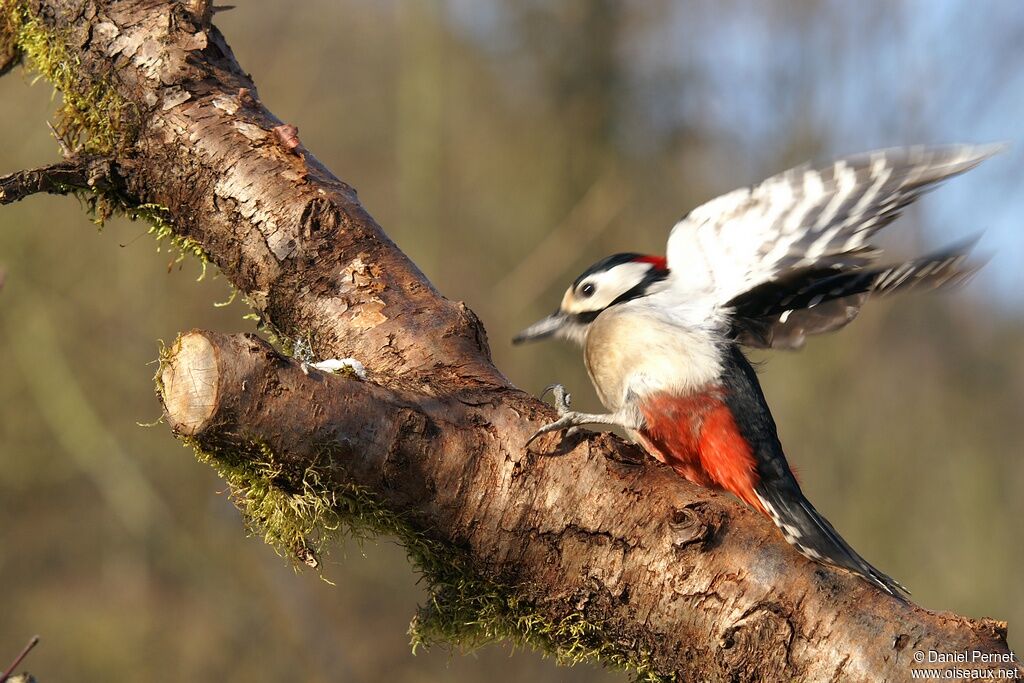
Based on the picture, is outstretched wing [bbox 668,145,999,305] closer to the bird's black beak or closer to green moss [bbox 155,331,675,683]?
the bird's black beak

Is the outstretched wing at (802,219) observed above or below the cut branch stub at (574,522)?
above

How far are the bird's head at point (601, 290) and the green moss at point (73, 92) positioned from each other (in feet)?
4.42

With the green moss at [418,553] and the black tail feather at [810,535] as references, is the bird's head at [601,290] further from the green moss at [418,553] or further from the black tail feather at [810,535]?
the green moss at [418,553]

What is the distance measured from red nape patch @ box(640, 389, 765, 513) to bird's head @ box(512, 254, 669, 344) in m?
0.40

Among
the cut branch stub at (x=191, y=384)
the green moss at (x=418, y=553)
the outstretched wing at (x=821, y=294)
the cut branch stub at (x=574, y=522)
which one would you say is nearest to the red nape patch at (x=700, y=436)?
the outstretched wing at (x=821, y=294)

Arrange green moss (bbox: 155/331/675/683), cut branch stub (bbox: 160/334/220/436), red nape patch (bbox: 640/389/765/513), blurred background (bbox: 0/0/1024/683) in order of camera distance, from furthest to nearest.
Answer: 1. blurred background (bbox: 0/0/1024/683)
2. red nape patch (bbox: 640/389/765/513)
3. green moss (bbox: 155/331/675/683)
4. cut branch stub (bbox: 160/334/220/436)

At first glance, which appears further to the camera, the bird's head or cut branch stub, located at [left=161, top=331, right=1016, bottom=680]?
the bird's head

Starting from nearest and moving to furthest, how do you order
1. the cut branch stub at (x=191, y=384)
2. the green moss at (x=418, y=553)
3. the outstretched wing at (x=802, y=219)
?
the cut branch stub at (x=191, y=384), the green moss at (x=418, y=553), the outstretched wing at (x=802, y=219)

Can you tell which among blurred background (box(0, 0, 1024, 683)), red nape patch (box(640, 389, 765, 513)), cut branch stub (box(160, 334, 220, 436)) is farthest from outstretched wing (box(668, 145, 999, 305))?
blurred background (box(0, 0, 1024, 683))

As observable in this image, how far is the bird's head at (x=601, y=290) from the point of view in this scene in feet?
9.64

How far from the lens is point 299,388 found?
1748 mm

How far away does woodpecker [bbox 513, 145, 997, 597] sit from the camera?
2391 millimetres

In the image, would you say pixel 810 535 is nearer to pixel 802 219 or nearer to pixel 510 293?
pixel 802 219

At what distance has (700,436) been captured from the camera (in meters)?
2.66
